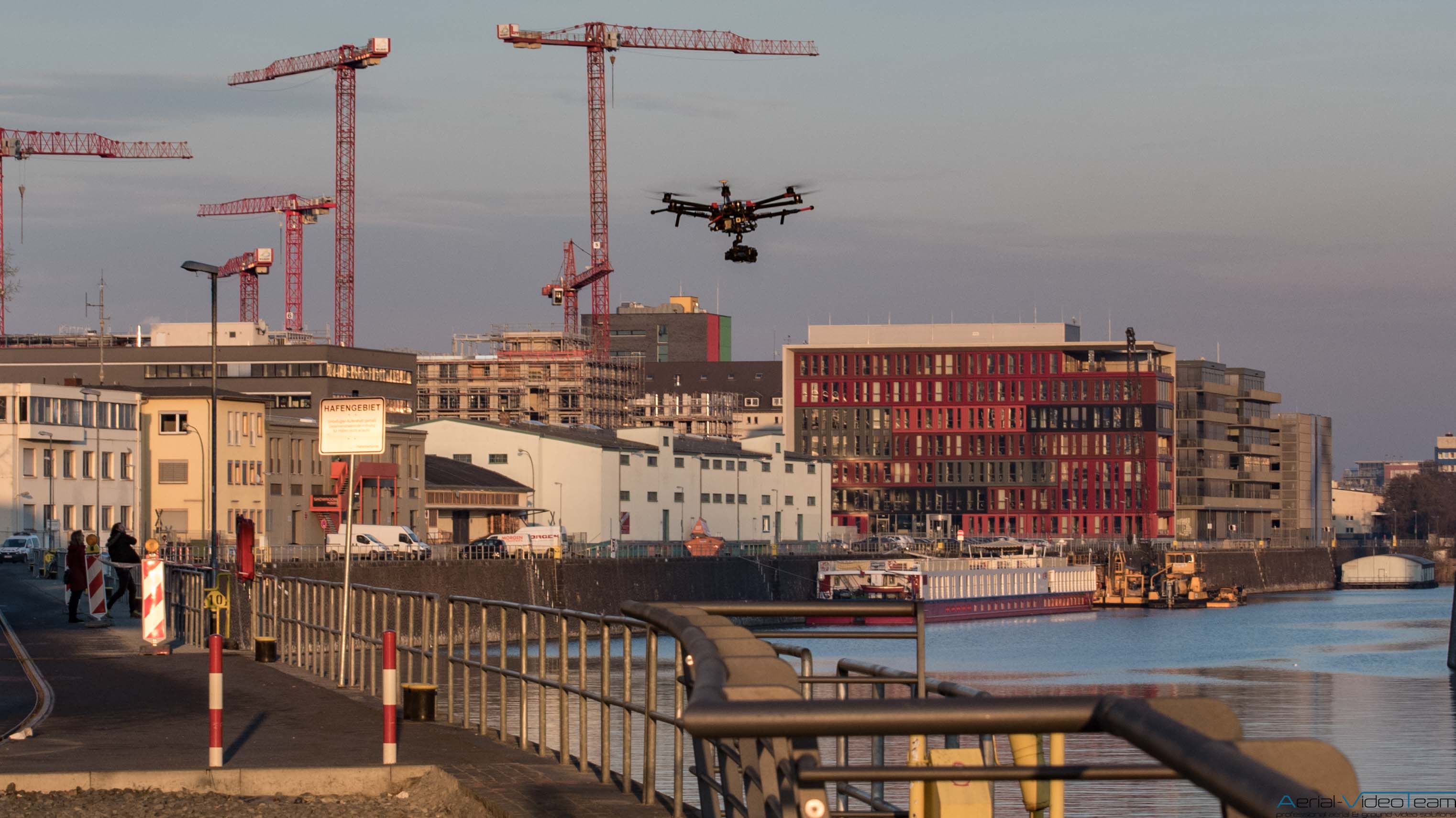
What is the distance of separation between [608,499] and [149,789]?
11359 centimetres

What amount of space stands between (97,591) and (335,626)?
12.2m

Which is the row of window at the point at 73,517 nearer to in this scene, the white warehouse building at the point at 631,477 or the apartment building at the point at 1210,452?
the white warehouse building at the point at 631,477

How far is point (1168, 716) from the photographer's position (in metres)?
3.16

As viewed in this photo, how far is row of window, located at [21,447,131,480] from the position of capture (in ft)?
329

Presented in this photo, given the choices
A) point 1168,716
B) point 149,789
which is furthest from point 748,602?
point 149,789

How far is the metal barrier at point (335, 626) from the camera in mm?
19828

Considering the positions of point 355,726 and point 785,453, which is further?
point 785,453

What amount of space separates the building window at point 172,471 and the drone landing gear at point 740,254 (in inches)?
2629

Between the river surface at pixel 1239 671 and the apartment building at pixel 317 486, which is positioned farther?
the apartment building at pixel 317 486

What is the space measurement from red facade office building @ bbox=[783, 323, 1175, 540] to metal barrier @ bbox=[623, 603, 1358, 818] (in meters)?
167

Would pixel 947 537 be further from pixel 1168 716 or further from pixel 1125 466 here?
pixel 1168 716

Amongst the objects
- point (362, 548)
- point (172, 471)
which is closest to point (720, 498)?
point (172, 471)

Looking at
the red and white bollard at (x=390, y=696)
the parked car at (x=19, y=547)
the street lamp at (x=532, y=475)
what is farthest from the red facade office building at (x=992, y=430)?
the red and white bollard at (x=390, y=696)

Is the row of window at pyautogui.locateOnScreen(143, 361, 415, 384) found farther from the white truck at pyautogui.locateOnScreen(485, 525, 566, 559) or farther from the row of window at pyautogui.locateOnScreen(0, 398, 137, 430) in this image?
the white truck at pyautogui.locateOnScreen(485, 525, 566, 559)
